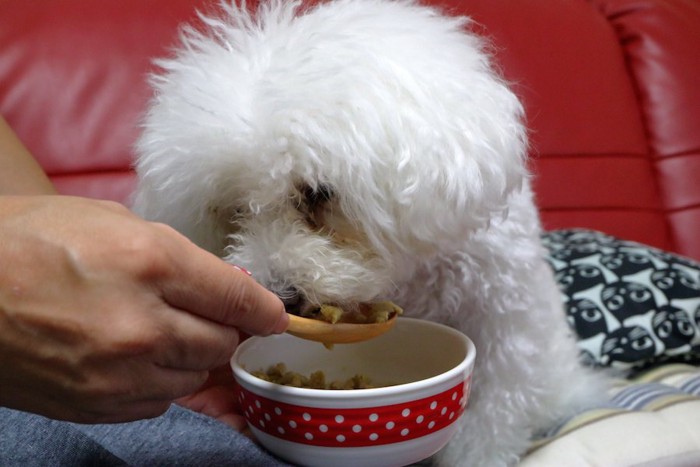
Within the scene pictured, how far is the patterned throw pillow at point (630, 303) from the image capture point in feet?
3.99

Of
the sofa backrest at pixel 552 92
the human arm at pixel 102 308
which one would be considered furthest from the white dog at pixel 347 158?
the sofa backrest at pixel 552 92

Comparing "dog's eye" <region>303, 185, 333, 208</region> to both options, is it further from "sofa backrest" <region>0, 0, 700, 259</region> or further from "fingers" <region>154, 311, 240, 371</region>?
"sofa backrest" <region>0, 0, 700, 259</region>

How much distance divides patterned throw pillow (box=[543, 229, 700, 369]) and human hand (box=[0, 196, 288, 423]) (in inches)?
36.1

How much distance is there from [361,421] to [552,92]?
4.13 ft

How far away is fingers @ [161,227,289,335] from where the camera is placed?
0.45 meters

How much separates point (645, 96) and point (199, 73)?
1.38 metres

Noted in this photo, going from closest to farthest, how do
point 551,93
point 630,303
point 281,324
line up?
point 281,324, point 630,303, point 551,93

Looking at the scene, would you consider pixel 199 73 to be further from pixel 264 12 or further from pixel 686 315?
pixel 686 315

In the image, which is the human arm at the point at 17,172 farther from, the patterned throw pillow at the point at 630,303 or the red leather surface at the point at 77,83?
the patterned throw pillow at the point at 630,303

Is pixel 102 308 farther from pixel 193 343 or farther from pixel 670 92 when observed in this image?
pixel 670 92

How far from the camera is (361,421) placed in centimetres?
60

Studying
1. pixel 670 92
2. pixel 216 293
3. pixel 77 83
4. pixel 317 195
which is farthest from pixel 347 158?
pixel 670 92

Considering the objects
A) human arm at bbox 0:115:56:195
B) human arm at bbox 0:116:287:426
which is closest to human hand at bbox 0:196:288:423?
human arm at bbox 0:116:287:426

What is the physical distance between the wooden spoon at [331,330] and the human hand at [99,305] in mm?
149
